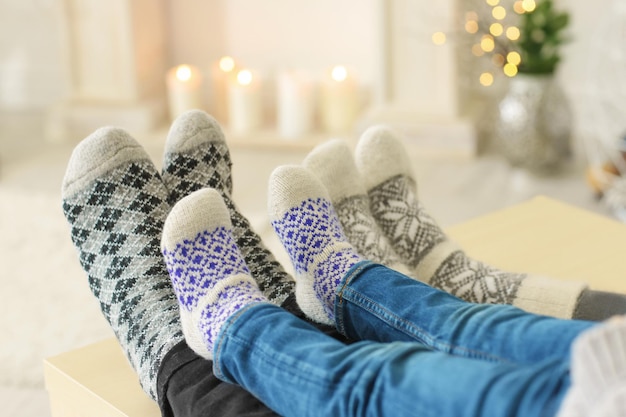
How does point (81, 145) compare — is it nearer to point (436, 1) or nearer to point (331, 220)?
point (331, 220)

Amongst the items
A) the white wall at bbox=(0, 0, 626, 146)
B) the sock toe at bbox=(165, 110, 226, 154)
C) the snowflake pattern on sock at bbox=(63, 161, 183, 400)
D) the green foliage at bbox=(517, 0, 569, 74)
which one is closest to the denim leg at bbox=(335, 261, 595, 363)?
the snowflake pattern on sock at bbox=(63, 161, 183, 400)

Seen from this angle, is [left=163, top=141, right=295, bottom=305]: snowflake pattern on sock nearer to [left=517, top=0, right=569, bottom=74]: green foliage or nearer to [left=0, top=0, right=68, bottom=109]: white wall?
[left=517, top=0, right=569, bottom=74]: green foliage

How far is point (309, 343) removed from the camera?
81 centimetres

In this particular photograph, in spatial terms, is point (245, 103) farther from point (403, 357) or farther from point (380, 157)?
point (403, 357)

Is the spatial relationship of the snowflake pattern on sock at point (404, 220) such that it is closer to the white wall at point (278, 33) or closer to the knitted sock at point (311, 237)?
the knitted sock at point (311, 237)

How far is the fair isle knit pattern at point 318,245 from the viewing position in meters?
0.98

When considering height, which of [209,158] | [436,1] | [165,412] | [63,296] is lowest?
[63,296]

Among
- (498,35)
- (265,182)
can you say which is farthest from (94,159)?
(498,35)

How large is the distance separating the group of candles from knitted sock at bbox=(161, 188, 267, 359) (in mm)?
1536

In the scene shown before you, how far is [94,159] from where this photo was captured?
1.10 metres

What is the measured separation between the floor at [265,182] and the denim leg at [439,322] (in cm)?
85

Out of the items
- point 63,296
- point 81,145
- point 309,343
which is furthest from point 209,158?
point 63,296

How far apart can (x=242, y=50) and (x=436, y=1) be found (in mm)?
702

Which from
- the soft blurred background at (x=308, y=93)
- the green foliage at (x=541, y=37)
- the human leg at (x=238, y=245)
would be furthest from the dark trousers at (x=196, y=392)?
the green foliage at (x=541, y=37)
